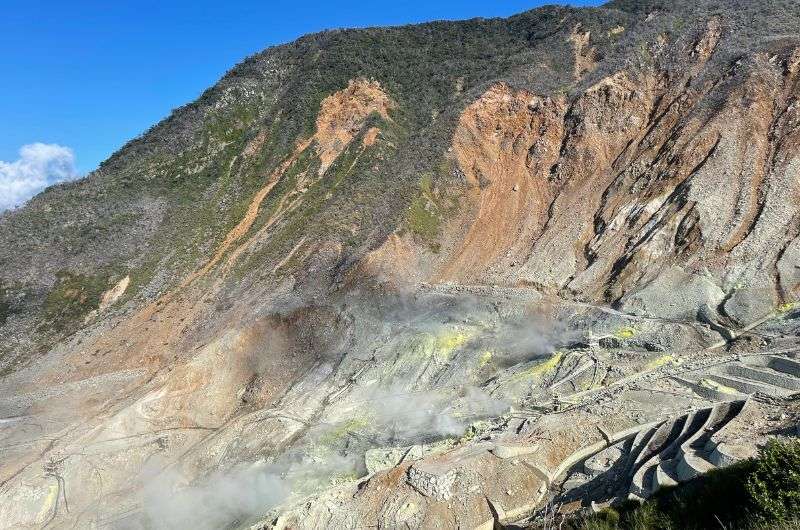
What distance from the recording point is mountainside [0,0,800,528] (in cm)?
1631

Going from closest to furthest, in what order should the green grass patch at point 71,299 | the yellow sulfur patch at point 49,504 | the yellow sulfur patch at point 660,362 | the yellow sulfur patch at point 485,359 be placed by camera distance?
1. the yellow sulfur patch at point 660,362
2. the yellow sulfur patch at point 49,504
3. the yellow sulfur patch at point 485,359
4. the green grass patch at point 71,299

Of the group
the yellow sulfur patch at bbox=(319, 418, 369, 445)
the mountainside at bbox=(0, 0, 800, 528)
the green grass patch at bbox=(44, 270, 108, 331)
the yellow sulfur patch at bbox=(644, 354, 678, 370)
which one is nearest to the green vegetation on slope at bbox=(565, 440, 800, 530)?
the mountainside at bbox=(0, 0, 800, 528)

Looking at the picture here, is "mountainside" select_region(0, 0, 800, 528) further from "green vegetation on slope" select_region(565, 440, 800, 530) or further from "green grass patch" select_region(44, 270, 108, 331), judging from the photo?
"green vegetation on slope" select_region(565, 440, 800, 530)

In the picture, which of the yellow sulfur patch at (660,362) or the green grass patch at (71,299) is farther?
the green grass patch at (71,299)

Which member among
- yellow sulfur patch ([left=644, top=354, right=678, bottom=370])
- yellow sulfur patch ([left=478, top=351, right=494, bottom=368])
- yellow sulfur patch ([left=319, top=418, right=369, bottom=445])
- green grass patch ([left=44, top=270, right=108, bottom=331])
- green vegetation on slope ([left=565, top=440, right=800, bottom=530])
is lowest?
yellow sulfur patch ([left=644, top=354, right=678, bottom=370])

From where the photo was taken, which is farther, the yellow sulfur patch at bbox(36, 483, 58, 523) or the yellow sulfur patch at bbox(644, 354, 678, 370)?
the yellow sulfur patch at bbox(36, 483, 58, 523)

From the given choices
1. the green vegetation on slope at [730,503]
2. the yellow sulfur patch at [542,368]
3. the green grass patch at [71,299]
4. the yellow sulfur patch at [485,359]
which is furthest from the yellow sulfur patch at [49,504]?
the green vegetation on slope at [730,503]

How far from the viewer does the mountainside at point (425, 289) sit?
16312 mm

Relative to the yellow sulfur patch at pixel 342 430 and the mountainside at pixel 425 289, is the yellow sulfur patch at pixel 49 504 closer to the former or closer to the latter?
the mountainside at pixel 425 289

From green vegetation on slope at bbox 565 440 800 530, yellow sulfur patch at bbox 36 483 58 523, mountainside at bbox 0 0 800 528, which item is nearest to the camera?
green vegetation on slope at bbox 565 440 800 530

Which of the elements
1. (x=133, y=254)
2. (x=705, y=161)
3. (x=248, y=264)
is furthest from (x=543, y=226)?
(x=133, y=254)

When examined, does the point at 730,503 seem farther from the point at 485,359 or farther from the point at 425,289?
the point at 425,289

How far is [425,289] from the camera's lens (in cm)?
2648

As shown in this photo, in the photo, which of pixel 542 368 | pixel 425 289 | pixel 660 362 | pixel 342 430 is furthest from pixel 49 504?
pixel 660 362
